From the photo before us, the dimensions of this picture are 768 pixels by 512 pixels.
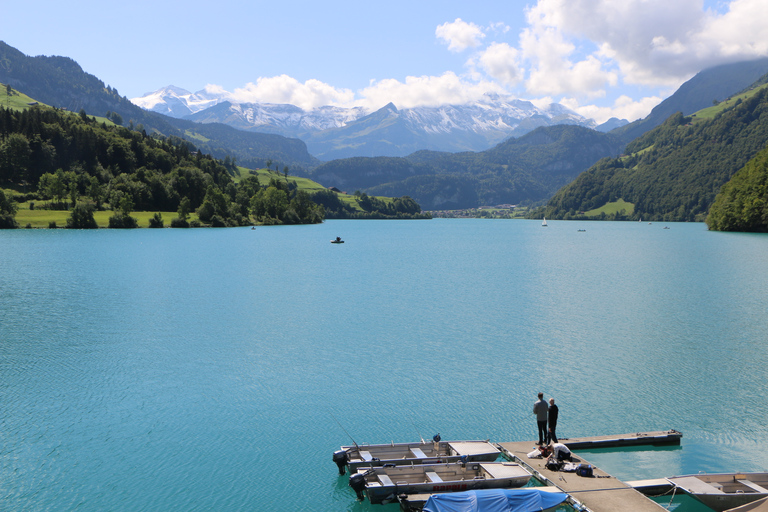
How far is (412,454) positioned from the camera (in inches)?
878

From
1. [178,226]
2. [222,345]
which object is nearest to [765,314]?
[222,345]

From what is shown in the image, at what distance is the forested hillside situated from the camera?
159750 millimetres

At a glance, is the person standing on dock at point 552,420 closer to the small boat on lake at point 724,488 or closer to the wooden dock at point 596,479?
the wooden dock at point 596,479

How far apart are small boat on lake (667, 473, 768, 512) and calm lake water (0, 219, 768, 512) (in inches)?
97.2

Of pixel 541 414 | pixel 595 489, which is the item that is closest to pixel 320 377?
pixel 541 414

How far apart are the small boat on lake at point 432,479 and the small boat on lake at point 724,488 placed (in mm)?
6297

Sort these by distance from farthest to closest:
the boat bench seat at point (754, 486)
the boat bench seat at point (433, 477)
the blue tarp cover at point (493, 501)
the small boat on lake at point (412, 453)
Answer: the small boat on lake at point (412, 453) < the boat bench seat at point (433, 477) < the boat bench seat at point (754, 486) < the blue tarp cover at point (493, 501)

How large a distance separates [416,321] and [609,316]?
2010cm

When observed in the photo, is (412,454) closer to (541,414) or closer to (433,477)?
(433,477)

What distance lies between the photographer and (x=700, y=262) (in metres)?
97.2

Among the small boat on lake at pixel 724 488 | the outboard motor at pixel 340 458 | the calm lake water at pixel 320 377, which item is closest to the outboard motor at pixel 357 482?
the calm lake water at pixel 320 377

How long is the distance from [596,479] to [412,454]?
7532 mm

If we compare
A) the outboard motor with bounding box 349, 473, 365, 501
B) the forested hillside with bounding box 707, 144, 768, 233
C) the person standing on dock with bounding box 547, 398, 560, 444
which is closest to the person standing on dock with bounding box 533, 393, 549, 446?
the person standing on dock with bounding box 547, 398, 560, 444

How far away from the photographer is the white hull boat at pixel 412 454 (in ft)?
70.9
